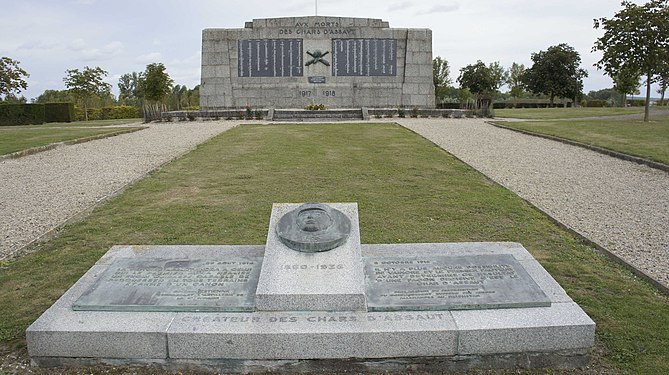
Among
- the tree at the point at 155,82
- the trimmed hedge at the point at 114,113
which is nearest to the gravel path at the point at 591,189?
the tree at the point at 155,82

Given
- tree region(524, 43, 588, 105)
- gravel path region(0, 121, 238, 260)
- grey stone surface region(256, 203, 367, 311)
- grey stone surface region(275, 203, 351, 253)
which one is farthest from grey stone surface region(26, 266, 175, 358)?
tree region(524, 43, 588, 105)

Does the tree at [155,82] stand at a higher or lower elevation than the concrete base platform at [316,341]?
higher

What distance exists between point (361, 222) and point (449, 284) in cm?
315

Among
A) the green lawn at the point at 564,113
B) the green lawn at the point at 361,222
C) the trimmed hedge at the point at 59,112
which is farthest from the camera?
the trimmed hedge at the point at 59,112

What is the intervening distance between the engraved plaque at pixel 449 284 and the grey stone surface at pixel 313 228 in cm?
45

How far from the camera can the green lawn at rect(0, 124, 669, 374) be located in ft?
14.9

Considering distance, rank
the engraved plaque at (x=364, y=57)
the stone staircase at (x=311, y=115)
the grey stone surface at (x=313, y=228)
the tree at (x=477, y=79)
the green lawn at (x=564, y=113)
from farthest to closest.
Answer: the tree at (x=477, y=79) < the green lawn at (x=564, y=113) < the engraved plaque at (x=364, y=57) < the stone staircase at (x=311, y=115) < the grey stone surface at (x=313, y=228)

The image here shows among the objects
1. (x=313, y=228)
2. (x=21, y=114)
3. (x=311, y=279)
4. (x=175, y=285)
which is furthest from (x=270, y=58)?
(x=311, y=279)

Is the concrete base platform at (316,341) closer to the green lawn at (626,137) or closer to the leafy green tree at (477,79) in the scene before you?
the green lawn at (626,137)

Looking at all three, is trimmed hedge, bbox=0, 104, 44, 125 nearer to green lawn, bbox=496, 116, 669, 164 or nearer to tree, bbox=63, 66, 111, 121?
tree, bbox=63, 66, 111, 121

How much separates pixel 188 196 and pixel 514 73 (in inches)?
2832

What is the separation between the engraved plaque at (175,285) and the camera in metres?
4.08

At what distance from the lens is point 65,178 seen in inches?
448

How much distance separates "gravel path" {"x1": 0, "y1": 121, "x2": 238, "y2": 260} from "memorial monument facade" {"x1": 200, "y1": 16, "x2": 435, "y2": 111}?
13438 mm
